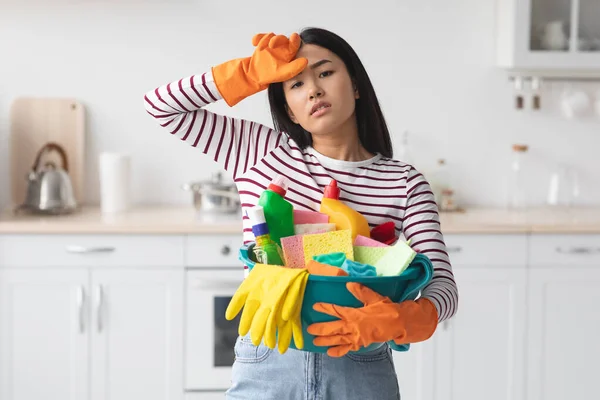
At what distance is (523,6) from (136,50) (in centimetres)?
141

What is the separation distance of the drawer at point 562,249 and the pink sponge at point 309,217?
68.1 inches

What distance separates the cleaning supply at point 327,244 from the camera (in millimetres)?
1347

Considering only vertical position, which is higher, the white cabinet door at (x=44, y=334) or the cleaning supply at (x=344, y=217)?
the cleaning supply at (x=344, y=217)

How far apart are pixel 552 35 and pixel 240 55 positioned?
113 centimetres

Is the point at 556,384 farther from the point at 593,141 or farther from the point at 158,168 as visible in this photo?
the point at 158,168

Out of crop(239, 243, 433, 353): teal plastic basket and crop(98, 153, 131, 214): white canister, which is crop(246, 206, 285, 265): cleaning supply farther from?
crop(98, 153, 131, 214): white canister

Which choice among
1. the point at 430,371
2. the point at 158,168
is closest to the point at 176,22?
the point at 158,168

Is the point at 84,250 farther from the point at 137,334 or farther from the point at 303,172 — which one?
the point at 303,172

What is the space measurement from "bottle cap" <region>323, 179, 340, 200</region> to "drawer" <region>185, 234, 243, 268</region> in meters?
1.45

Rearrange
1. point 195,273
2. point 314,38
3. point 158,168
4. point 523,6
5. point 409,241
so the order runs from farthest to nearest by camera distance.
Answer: point 158,168, point 523,6, point 195,273, point 314,38, point 409,241

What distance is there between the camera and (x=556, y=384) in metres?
3.05

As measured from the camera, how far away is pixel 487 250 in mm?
2975

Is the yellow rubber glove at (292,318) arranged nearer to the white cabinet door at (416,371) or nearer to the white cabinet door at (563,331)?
the white cabinet door at (416,371)

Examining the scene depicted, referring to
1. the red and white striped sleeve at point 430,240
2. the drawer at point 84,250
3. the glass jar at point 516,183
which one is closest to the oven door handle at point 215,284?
the drawer at point 84,250
